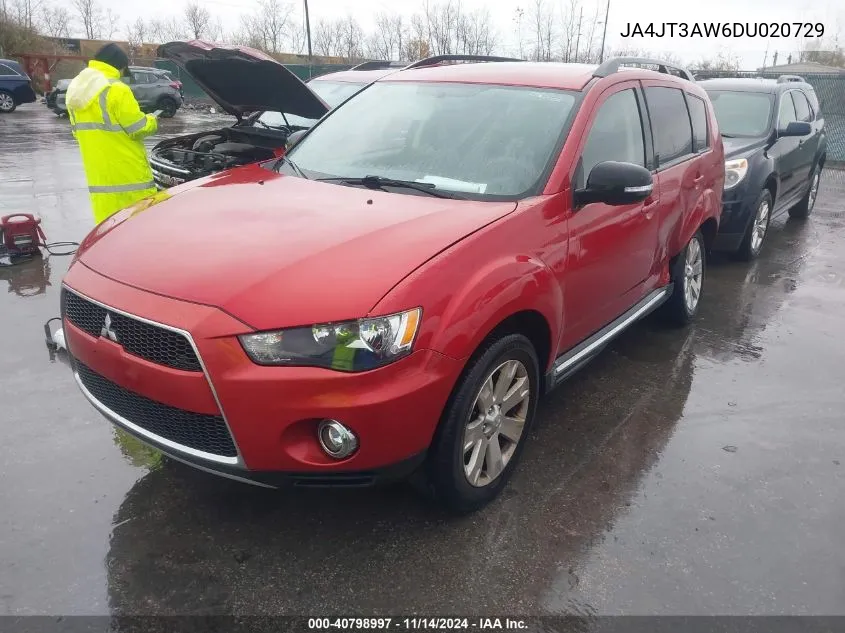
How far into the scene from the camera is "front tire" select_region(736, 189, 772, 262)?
21.9 ft

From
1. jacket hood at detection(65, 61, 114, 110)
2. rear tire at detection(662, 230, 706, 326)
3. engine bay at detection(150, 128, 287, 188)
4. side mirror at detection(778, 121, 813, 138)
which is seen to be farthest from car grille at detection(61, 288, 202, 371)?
side mirror at detection(778, 121, 813, 138)

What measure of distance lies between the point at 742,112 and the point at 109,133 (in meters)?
6.69

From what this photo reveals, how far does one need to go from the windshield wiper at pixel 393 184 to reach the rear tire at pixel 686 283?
2.25m

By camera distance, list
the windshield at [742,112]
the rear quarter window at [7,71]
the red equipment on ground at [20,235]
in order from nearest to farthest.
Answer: the red equipment on ground at [20,235] < the windshield at [742,112] < the rear quarter window at [7,71]

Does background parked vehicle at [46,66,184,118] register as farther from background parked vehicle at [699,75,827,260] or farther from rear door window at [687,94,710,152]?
→ rear door window at [687,94,710,152]

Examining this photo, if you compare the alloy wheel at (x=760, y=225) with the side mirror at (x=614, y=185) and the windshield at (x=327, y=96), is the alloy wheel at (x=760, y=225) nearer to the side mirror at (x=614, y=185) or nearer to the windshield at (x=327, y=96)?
the side mirror at (x=614, y=185)

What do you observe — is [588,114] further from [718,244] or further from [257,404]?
[718,244]

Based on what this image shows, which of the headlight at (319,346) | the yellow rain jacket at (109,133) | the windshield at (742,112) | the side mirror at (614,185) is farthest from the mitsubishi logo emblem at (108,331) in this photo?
the windshield at (742,112)

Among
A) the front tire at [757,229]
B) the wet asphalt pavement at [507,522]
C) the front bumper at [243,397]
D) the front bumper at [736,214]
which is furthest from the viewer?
the front tire at [757,229]

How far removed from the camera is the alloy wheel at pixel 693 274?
4.80 metres

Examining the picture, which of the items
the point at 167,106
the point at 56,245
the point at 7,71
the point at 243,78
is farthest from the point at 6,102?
the point at 243,78

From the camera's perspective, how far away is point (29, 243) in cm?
614

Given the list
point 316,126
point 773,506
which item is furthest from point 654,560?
point 316,126

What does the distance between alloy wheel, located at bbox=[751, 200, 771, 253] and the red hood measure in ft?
16.5
